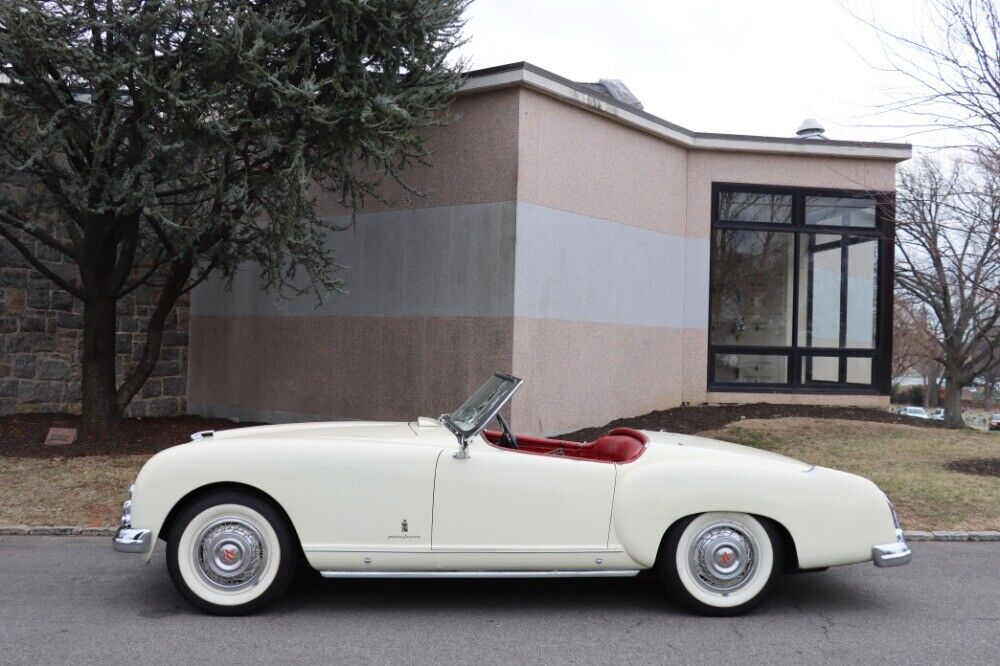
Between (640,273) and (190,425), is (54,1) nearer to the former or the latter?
(190,425)

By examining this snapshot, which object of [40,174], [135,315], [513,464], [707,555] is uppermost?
[40,174]

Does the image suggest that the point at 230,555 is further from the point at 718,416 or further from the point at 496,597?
the point at 718,416

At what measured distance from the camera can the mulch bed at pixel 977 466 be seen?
9680mm

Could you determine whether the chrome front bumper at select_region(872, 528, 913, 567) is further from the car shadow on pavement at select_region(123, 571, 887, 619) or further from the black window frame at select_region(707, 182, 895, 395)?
the black window frame at select_region(707, 182, 895, 395)

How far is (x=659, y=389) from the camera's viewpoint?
13.3 m

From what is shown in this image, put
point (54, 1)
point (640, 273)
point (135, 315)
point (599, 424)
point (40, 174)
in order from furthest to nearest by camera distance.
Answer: point (135, 315) < point (640, 273) < point (599, 424) < point (40, 174) < point (54, 1)

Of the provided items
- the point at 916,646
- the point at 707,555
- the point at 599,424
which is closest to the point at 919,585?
the point at 916,646

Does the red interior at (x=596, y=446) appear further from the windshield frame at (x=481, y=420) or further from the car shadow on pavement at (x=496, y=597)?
the car shadow on pavement at (x=496, y=597)

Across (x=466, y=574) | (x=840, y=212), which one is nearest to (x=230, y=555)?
(x=466, y=574)

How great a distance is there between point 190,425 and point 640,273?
262 inches

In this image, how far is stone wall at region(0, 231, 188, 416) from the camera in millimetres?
12570

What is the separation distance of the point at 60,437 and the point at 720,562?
312 inches

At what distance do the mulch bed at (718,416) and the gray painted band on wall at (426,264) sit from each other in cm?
215

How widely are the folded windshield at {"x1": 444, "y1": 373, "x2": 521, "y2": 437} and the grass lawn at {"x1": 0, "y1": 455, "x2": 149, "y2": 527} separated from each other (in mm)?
3413
